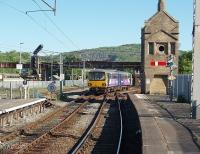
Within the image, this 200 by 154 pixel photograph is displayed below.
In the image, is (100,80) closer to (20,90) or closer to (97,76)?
(97,76)

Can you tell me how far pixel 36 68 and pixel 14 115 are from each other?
12.4ft

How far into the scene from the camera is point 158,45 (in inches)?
2266

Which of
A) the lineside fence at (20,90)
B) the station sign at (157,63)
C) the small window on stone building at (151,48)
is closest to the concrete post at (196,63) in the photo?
the lineside fence at (20,90)

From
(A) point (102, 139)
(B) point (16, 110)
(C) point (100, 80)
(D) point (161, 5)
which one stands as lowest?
(A) point (102, 139)

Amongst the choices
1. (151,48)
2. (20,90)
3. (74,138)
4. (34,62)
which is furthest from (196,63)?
(151,48)

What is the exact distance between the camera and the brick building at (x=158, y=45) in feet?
187

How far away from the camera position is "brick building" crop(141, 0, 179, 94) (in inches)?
2243

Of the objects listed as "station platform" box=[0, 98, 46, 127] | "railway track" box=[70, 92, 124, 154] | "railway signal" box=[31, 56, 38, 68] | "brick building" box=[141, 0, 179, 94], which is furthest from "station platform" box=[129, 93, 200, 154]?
"brick building" box=[141, 0, 179, 94]

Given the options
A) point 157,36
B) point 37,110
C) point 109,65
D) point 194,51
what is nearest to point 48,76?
point 109,65

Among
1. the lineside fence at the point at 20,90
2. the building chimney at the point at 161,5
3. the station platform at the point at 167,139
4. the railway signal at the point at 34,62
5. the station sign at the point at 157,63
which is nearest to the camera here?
the station platform at the point at 167,139

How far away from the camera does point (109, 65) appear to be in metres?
134

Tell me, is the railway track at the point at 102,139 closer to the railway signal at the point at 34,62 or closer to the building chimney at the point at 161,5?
the railway signal at the point at 34,62

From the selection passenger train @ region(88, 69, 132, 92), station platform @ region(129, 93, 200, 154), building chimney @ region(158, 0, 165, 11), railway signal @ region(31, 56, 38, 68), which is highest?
building chimney @ region(158, 0, 165, 11)

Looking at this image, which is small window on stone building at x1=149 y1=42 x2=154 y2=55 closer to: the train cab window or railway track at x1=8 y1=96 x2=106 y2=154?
the train cab window
